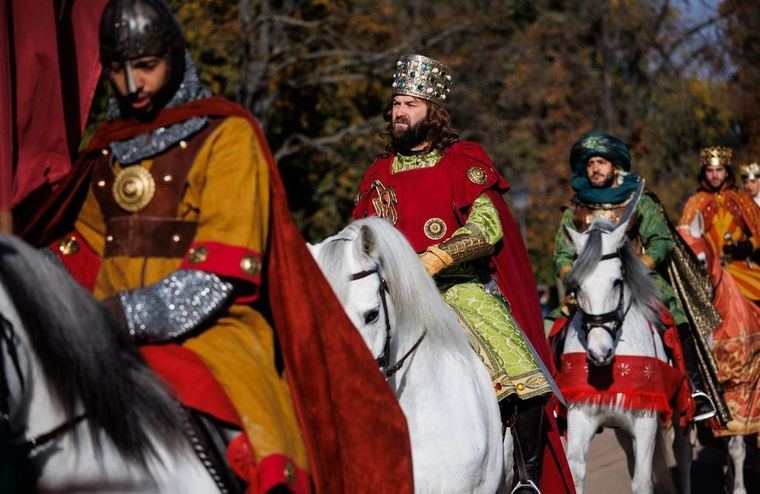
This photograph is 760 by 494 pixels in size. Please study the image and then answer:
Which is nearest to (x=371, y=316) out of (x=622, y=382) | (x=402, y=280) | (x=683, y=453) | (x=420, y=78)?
(x=402, y=280)

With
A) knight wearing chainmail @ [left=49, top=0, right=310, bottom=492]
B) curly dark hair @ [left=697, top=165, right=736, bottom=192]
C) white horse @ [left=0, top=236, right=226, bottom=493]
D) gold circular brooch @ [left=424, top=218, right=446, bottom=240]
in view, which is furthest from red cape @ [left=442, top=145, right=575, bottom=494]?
curly dark hair @ [left=697, top=165, right=736, bottom=192]

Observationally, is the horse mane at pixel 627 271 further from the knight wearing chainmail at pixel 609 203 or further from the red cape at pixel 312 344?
the red cape at pixel 312 344

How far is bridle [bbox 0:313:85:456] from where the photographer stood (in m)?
3.18

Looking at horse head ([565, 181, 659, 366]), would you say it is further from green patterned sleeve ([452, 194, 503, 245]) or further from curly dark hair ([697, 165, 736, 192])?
curly dark hair ([697, 165, 736, 192])

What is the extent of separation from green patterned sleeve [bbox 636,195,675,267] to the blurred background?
10004 mm

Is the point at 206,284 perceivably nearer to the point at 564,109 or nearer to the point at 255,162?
the point at 255,162

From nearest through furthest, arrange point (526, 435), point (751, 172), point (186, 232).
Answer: point (186, 232), point (526, 435), point (751, 172)

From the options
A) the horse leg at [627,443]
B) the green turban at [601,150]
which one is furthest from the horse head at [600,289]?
the green turban at [601,150]

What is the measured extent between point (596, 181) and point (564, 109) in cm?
2417

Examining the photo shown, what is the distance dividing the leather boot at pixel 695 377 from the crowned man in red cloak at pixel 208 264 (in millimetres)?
5826

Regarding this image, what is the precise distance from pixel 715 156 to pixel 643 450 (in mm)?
4298

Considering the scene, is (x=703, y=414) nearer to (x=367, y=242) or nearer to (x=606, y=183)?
(x=606, y=183)

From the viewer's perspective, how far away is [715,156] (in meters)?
11.7

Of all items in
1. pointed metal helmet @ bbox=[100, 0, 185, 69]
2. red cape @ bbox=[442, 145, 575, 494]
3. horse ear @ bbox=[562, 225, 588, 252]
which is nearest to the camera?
pointed metal helmet @ bbox=[100, 0, 185, 69]
